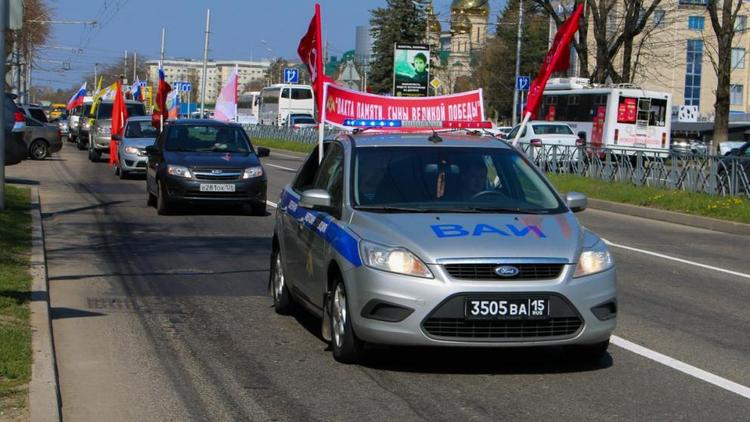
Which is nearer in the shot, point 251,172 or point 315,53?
point 315,53

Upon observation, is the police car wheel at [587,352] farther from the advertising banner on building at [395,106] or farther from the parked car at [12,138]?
the parked car at [12,138]

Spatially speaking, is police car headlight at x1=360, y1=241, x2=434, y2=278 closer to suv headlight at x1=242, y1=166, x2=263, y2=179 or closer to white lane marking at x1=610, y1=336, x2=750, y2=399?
white lane marking at x1=610, y1=336, x2=750, y2=399

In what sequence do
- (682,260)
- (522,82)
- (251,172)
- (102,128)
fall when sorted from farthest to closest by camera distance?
(522,82)
(102,128)
(251,172)
(682,260)

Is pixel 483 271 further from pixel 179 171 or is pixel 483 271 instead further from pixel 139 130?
pixel 139 130

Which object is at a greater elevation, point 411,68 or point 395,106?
point 411,68

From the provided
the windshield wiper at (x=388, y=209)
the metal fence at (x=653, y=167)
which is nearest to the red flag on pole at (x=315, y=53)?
the windshield wiper at (x=388, y=209)

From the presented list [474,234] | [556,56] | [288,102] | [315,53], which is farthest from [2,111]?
[288,102]

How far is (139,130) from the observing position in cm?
2914

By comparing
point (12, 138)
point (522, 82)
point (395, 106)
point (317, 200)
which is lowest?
point (12, 138)

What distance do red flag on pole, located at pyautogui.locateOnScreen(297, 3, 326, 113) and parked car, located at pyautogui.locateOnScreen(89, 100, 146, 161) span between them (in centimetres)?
2375

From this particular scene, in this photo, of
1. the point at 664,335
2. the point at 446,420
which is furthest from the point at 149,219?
the point at 446,420

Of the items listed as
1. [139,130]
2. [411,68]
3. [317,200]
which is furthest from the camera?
[411,68]

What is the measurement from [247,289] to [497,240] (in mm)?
4611

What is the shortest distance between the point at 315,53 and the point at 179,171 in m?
5.35
